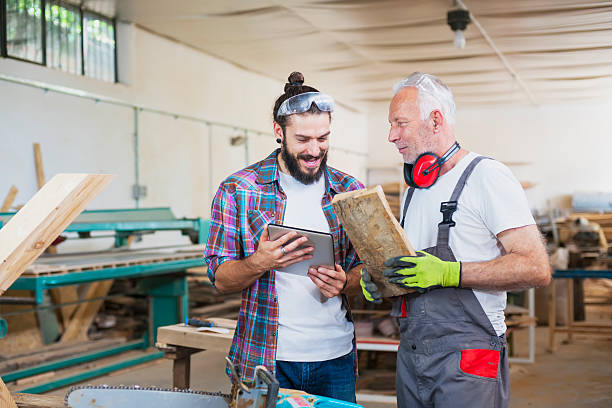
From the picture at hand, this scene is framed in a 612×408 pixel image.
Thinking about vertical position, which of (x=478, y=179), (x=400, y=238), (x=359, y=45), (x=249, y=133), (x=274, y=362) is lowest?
(x=274, y=362)

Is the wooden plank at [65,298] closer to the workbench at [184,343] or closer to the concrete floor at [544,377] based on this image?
the concrete floor at [544,377]

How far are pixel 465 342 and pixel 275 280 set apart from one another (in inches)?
26.8

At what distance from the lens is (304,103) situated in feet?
7.31

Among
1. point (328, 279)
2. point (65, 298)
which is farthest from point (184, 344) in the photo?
point (65, 298)

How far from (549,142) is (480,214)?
14.0 metres

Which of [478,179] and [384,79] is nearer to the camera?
[478,179]

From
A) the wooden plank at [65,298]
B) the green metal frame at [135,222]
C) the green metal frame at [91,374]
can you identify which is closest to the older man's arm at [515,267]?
the green metal frame at [135,222]

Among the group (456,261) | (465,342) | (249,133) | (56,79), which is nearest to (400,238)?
(456,261)

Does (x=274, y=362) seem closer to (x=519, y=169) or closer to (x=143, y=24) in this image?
(x=143, y=24)

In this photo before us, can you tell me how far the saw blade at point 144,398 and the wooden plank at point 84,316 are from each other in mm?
4947

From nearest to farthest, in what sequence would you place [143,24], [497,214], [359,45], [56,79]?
1. [497,214]
2. [56,79]
3. [143,24]
4. [359,45]

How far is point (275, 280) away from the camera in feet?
7.20

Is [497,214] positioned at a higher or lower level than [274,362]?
higher

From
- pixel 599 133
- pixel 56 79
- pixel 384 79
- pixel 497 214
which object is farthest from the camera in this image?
pixel 599 133
